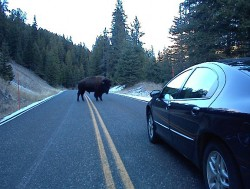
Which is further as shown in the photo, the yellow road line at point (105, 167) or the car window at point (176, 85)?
the car window at point (176, 85)

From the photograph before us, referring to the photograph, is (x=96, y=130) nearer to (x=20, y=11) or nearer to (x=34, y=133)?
(x=34, y=133)

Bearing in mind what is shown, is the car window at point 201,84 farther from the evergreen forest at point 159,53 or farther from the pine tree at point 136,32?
the pine tree at point 136,32

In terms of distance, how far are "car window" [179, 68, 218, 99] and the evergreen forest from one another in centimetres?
1137

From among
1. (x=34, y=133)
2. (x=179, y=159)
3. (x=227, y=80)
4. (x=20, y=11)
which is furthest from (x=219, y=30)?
(x=20, y=11)

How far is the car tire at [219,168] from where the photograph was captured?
135 inches

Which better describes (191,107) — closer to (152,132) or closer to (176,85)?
(176,85)

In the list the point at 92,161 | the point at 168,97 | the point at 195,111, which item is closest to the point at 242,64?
the point at 195,111

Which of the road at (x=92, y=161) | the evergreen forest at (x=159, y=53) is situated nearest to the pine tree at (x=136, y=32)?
the evergreen forest at (x=159, y=53)

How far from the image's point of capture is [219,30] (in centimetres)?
1842

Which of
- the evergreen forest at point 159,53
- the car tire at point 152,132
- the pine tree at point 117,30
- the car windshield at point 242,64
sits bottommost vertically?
the car tire at point 152,132

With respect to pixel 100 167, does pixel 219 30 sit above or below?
above

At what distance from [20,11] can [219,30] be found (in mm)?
146116

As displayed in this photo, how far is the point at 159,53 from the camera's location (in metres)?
63.6

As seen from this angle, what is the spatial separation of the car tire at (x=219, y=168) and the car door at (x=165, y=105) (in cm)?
187
